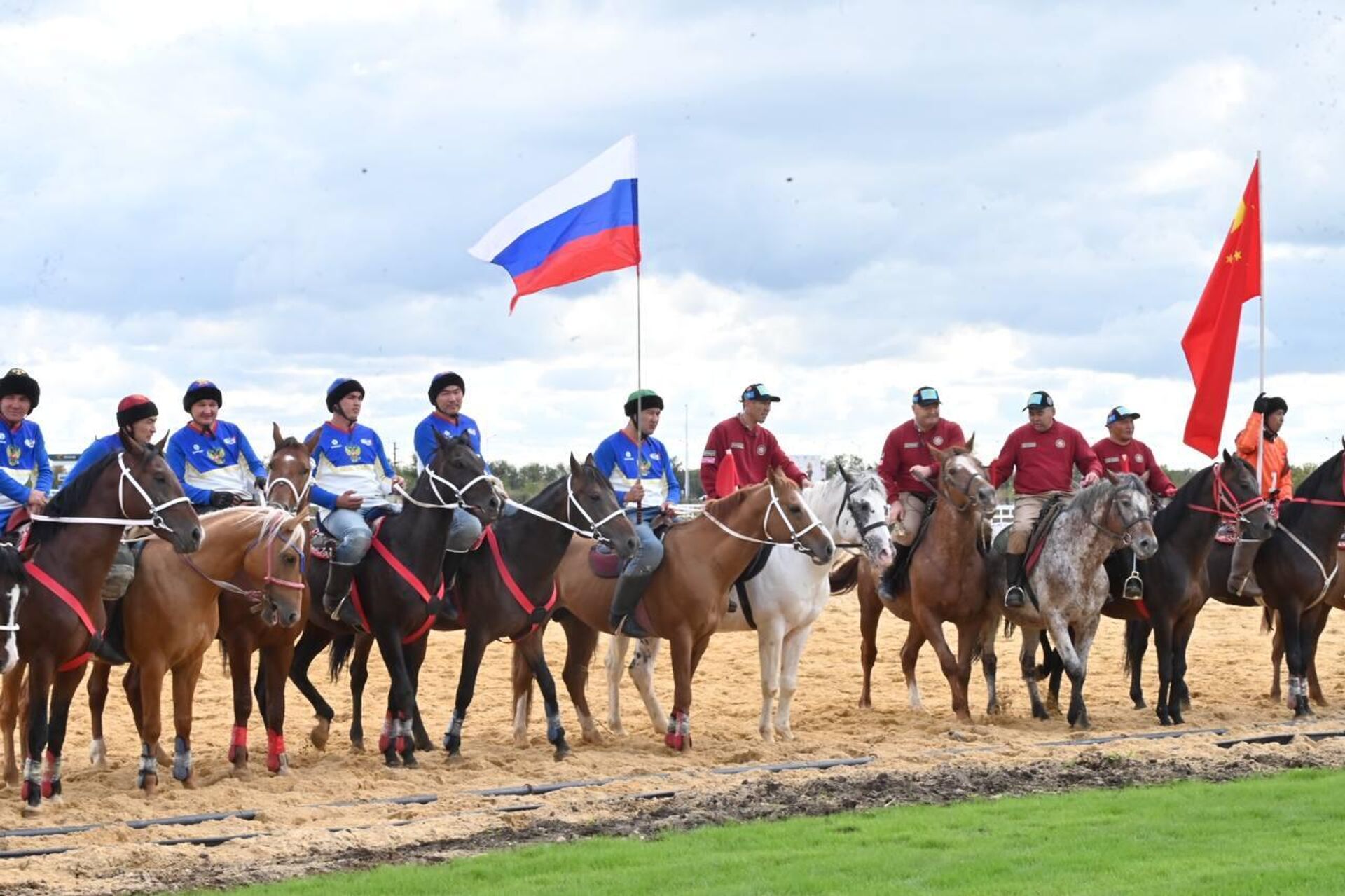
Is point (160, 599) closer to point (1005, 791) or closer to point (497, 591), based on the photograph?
point (497, 591)

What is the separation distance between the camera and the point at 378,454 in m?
12.5

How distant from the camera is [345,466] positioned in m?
12.3

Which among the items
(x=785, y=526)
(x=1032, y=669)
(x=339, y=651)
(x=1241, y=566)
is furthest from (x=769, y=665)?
(x=1241, y=566)

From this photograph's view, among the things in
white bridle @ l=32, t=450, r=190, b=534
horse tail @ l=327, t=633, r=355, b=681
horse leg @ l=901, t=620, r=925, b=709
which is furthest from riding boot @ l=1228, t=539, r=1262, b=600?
white bridle @ l=32, t=450, r=190, b=534

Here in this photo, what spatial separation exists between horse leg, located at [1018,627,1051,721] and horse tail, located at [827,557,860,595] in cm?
180

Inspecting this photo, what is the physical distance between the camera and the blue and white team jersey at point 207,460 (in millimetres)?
11906

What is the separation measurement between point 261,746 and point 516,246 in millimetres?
4525

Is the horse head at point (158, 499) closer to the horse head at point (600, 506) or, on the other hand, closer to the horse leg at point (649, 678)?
the horse head at point (600, 506)

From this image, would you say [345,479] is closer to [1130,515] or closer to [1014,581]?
[1014,581]

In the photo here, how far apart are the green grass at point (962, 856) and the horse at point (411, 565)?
354 centimetres

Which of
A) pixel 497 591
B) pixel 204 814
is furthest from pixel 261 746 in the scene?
pixel 204 814

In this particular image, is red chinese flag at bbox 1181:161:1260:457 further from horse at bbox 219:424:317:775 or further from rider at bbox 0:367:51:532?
rider at bbox 0:367:51:532

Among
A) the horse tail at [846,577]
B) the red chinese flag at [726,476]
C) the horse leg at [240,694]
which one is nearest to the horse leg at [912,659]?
the horse tail at [846,577]

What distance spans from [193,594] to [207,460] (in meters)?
1.42
